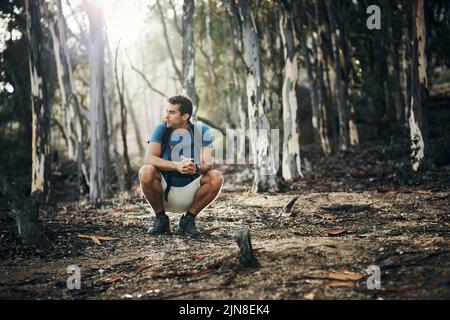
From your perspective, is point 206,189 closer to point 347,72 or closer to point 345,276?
point 345,276

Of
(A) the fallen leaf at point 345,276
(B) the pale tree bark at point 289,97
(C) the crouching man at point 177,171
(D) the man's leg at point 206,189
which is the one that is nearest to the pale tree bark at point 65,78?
(B) the pale tree bark at point 289,97

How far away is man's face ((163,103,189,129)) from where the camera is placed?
469 centimetres

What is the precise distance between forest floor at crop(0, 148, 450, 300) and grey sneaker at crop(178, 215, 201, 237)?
134mm

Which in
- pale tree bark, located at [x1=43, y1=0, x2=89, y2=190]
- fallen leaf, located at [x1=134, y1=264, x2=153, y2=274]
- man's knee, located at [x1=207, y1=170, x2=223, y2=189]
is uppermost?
pale tree bark, located at [x1=43, y1=0, x2=89, y2=190]

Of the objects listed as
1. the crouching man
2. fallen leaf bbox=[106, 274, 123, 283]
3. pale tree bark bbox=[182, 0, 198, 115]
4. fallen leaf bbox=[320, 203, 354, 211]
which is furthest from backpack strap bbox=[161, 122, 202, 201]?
pale tree bark bbox=[182, 0, 198, 115]

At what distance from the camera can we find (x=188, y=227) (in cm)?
487

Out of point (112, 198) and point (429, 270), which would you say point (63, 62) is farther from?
point (429, 270)

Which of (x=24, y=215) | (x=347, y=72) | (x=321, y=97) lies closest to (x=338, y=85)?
(x=321, y=97)

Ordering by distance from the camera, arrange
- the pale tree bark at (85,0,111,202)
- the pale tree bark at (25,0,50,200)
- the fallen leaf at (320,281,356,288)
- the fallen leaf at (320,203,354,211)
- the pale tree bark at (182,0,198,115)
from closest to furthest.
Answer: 1. the fallen leaf at (320,281,356,288)
2. the fallen leaf at (320,203,354,211)
3. the pale tree bark at (25,0,50,200)
4. the pale tree bark at (182,0,198,115)
5. the pale tree bark at (85,0,111,202)

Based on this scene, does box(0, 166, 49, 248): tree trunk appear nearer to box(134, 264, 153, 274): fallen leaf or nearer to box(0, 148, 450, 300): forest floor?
box(0, 148, 450, 300): forest floor

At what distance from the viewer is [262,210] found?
21.9 feet

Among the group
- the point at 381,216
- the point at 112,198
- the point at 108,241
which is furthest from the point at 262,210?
the point at 112,198

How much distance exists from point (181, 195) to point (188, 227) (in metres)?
0.35

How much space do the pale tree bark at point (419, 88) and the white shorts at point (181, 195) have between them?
5.56 meters
